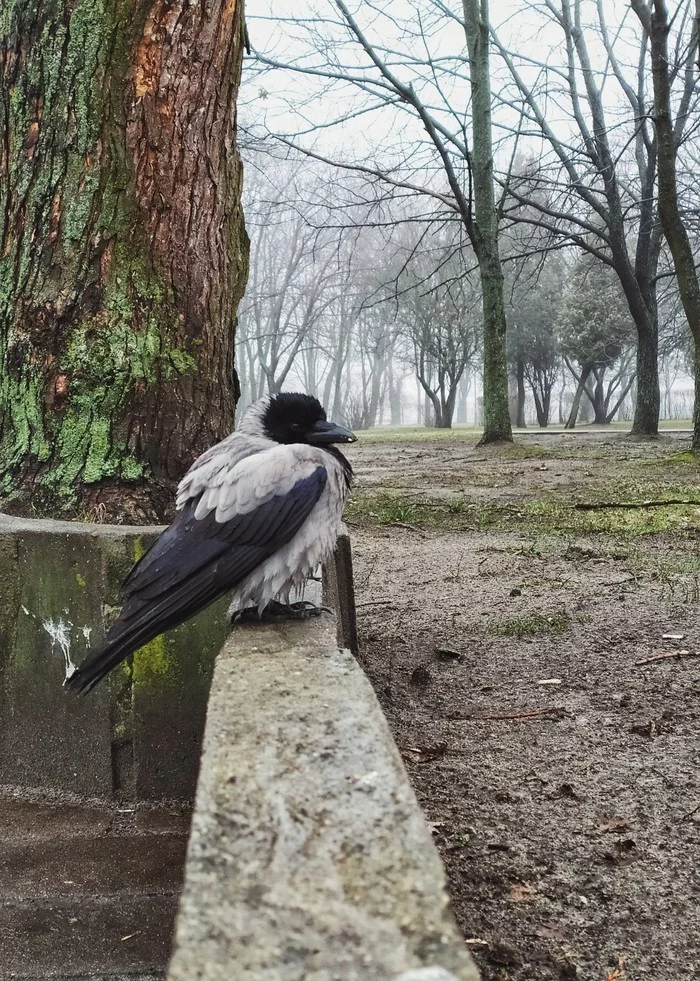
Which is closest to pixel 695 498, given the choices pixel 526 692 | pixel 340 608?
pixel 526 692

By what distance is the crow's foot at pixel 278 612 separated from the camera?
102 inches

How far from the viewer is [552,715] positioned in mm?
3271

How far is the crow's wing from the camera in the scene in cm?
222

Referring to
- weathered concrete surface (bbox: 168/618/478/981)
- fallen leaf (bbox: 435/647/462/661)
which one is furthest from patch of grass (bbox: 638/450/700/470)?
weathered concrete surface (bbox: 168/618/478/981)

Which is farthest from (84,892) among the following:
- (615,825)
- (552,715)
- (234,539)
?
(552,715)

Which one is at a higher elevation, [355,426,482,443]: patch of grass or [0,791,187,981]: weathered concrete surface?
[355,426,482,443]: patch of grass

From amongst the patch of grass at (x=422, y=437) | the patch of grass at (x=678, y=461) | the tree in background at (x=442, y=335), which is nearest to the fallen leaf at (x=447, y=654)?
the patch of grass at (x=678, y=461)

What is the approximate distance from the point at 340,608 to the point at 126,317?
54.9 inches

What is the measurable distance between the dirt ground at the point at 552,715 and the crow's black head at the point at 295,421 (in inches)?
46.5

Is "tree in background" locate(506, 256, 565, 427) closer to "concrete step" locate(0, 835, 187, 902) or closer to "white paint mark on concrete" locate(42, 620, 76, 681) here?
"white paint mark on concrete" locate(42, 620, 76, 681)

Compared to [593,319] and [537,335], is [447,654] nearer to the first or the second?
[593,319]

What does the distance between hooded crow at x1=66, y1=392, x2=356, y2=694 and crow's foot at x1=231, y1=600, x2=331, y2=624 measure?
25 millimetres

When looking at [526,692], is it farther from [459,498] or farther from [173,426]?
[459,498]

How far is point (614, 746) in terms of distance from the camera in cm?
297
